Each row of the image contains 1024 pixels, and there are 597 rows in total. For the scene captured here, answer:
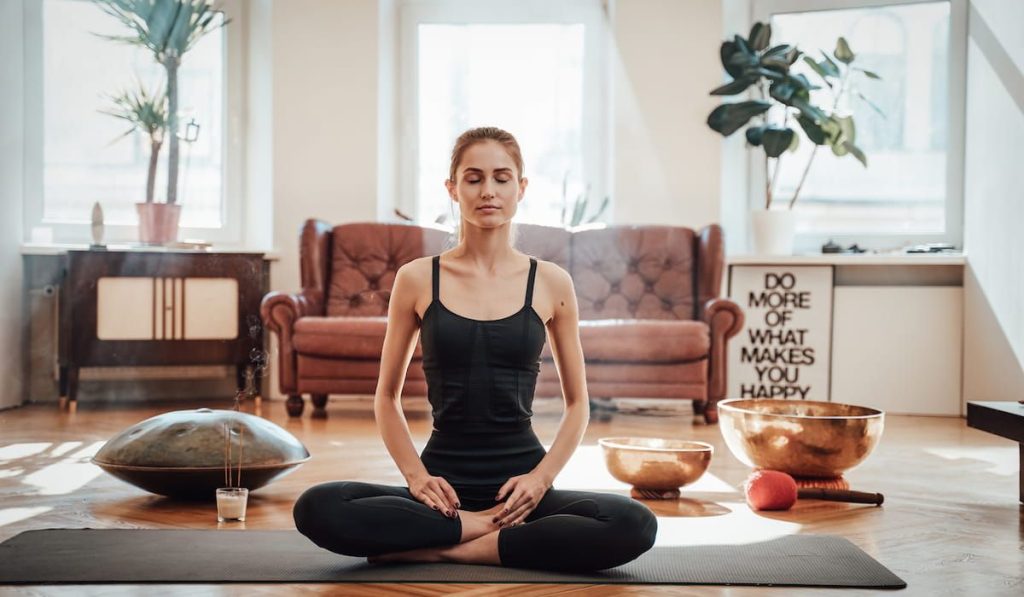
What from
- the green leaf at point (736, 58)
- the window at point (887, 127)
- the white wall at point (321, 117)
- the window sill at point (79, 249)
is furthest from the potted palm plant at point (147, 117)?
the window at point (887, 127)

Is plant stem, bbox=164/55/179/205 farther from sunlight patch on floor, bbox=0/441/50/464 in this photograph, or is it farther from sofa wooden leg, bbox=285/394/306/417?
sunlight patch on floor, bbox=0/441/50/464

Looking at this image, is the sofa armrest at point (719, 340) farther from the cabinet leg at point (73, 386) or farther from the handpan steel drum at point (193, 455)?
the cabinet leg at point (73, 386)

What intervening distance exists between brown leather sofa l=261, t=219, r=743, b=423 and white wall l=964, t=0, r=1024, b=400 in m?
1.17

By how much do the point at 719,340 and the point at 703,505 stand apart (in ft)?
6.24

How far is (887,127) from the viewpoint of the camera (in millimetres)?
5543

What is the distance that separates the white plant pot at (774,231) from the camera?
5.25 meters

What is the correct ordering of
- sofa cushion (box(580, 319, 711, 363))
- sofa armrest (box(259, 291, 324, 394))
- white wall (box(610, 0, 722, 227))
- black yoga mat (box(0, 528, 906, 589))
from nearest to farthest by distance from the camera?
black yoga mat (box(0, 528, 906, 589)) < sofa cushion (box(580, 319, 711, 363)) < sofa armrest (box(259, 291, 324, 394)) < white wall (box(610, 0, 722, 227))

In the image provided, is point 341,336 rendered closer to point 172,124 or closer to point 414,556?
point 172,124

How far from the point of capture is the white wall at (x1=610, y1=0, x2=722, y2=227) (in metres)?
5.43

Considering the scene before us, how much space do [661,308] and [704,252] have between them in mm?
325

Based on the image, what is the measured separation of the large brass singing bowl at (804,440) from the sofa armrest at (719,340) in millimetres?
1643

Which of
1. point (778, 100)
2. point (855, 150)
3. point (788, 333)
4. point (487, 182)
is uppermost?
point (778, 100)

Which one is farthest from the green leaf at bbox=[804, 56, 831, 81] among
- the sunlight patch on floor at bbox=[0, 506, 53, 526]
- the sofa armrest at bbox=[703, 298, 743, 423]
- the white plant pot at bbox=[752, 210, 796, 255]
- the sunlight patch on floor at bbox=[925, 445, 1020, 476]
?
the sunlight patch on floor at bbox=[0, 506, 53, 526]

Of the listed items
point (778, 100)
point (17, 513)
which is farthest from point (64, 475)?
point (778, 100)
